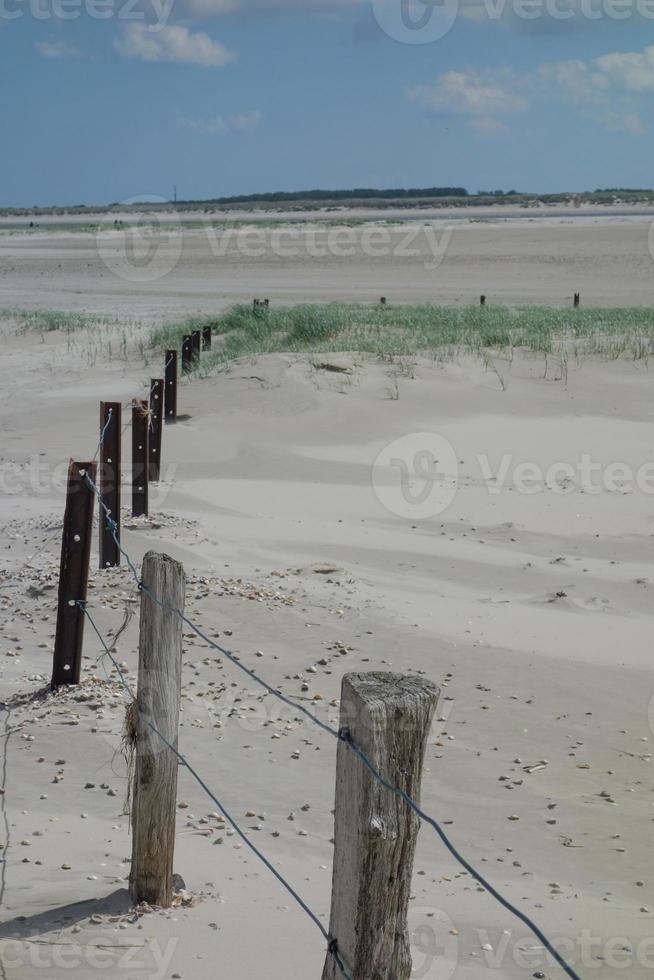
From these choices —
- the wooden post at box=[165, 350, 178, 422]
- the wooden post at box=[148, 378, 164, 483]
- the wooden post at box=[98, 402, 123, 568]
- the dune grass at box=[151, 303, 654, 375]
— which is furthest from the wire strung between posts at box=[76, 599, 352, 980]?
the dune grass at box=[151, 303, 654, 375]

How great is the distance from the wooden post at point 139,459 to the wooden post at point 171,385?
3869 millimetres

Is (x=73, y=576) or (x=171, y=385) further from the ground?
(x=171, y=385)

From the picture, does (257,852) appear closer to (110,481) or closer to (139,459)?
(110,481)

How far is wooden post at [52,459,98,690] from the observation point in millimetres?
5973

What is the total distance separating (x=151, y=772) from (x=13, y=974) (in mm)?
763

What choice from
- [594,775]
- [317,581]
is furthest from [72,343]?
[594,775]

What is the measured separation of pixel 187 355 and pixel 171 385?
406 cm

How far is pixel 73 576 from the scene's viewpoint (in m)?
6.00

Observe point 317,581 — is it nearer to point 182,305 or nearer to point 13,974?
point 13,974

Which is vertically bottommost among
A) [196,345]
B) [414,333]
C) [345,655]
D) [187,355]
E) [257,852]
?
[345,655]

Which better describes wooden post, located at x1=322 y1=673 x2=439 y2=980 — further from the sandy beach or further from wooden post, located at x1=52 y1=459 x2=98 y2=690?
wooden post, located at x1=52 y1=459 x2=98 y2=690

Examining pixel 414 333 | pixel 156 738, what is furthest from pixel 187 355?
pixel 156 738

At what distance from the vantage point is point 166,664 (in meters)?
4.14

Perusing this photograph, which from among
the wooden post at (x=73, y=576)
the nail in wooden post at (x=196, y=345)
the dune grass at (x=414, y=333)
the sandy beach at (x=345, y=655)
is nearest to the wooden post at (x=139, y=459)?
the sandy beach at (x=345, y=655)
